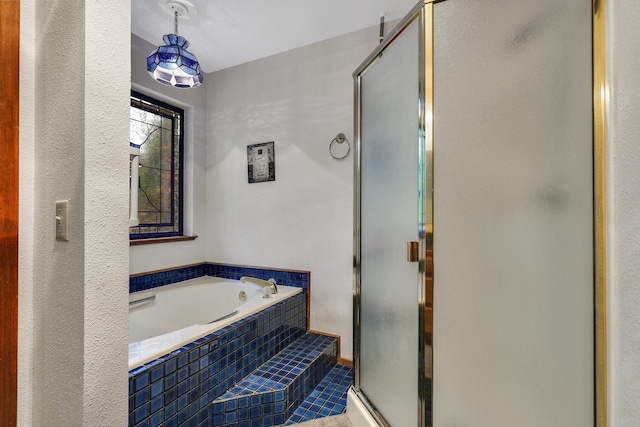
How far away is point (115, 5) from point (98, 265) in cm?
68

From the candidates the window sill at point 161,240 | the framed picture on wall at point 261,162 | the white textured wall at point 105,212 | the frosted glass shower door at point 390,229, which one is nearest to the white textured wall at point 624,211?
the frosted glass shower door at point 390,229

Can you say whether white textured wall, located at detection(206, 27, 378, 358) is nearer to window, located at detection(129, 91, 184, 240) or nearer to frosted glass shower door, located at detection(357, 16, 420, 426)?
window, located at detection(129, 91, 184, 240)

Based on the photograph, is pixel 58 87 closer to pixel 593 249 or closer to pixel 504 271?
pixel 504 271

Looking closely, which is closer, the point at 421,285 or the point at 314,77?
the point at 421,285

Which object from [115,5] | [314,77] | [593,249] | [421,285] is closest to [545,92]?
[593,249]

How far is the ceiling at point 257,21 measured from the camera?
206cm

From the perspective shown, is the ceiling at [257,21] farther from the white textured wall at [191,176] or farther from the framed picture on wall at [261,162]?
the framed picture on wall at [261,162]

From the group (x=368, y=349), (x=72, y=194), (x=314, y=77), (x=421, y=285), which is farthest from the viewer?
(x=314, y=77)

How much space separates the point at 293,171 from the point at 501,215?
184cm

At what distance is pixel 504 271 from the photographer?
981mm

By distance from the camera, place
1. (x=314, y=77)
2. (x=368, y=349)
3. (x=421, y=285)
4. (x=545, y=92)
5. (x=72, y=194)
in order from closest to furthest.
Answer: (x=72, y=194) → (x=545, y=92) → (x=421, y=285) → (x=368, y=349) → (x=314, y=77)

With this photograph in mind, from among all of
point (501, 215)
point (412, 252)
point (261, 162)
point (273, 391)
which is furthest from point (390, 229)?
point (261, 162)

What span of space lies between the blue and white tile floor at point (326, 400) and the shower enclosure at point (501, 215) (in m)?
0.57

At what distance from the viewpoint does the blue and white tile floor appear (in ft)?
5.54
